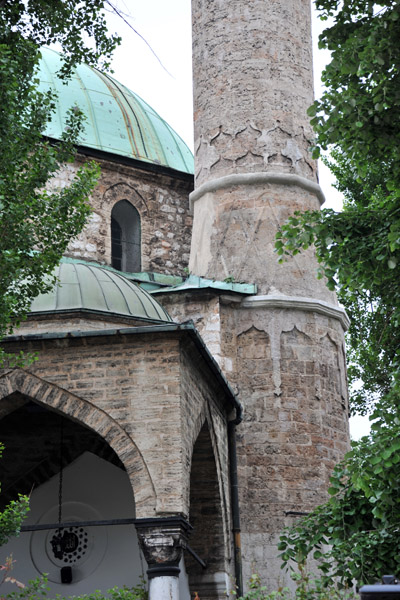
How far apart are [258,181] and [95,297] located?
3.42 meters

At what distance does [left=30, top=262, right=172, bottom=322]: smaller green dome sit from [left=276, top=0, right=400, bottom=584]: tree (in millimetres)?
4420

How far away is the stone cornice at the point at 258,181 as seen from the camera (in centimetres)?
1476

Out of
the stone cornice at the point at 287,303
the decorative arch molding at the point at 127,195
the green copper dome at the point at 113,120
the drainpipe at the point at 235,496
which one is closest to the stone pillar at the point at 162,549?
the drainpipe at the point at 235,496

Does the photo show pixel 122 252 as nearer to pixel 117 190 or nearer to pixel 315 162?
Result: pixel 117 190

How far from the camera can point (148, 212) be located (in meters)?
17.4

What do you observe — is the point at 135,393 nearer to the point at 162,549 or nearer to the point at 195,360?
the point at 195,360

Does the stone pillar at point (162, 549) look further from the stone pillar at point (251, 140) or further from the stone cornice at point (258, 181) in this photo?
the stone cornice at point (258, 181)

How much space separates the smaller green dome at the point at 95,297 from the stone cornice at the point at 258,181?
2.28 metres

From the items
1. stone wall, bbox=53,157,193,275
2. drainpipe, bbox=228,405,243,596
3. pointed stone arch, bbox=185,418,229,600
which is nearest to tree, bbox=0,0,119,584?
pointed stone arch, bbox=185,418,229,600

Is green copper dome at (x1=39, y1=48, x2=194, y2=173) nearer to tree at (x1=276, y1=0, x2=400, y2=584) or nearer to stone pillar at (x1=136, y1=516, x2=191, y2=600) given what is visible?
stone pillar at (x1=136, y1=516, x2=191, y2=600)

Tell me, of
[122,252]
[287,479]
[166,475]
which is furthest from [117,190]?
[166,475]

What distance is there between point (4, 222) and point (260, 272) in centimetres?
620

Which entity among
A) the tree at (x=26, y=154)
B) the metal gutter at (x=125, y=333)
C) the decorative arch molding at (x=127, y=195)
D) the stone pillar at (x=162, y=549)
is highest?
the decorative arch molding at (x=127, y=195)

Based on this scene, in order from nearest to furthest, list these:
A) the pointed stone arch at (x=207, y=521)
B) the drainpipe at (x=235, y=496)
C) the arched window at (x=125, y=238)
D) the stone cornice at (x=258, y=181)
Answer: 1. the pointed stone arch at (x=207, y=521)
2. the drainpipe at (x=235, y=496)
3. the stone cornice at (x=258, y=181)
4. the arched window at (x=125, y=238)
